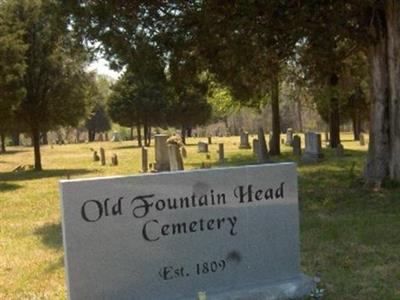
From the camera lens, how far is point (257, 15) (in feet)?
37.5

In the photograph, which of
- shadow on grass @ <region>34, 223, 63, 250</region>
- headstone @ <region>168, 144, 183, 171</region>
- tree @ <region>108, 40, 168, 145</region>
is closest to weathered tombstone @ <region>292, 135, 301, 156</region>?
headstone @ <region>168, 144, 183, 171</region>

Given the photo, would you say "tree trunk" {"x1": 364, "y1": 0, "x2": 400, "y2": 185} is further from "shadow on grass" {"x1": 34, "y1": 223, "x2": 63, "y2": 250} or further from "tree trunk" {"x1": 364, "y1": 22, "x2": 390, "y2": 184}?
"shadow on grass" {"x1": 34, "y1": 223, "x2": 63, "y2": 250}

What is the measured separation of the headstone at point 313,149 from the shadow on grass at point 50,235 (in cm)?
1449

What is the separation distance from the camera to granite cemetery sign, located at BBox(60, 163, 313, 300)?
5074 millimetres

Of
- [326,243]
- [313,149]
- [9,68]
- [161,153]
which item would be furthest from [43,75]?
[326,243]

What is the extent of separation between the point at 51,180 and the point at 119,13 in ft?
33.4

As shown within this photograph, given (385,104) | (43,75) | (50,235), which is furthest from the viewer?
(43,75)

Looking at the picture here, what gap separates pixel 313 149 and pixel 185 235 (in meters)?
19.0

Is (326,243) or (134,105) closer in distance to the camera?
(326,243)

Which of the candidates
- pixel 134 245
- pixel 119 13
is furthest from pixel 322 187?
pixel 134 245

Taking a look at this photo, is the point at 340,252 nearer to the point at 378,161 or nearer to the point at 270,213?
the point at 270,213

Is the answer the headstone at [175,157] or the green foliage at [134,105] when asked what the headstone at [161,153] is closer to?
the headstone at [175,157]

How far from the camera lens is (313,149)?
23.9m

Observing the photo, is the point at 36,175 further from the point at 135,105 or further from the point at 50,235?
the point at 135,105
